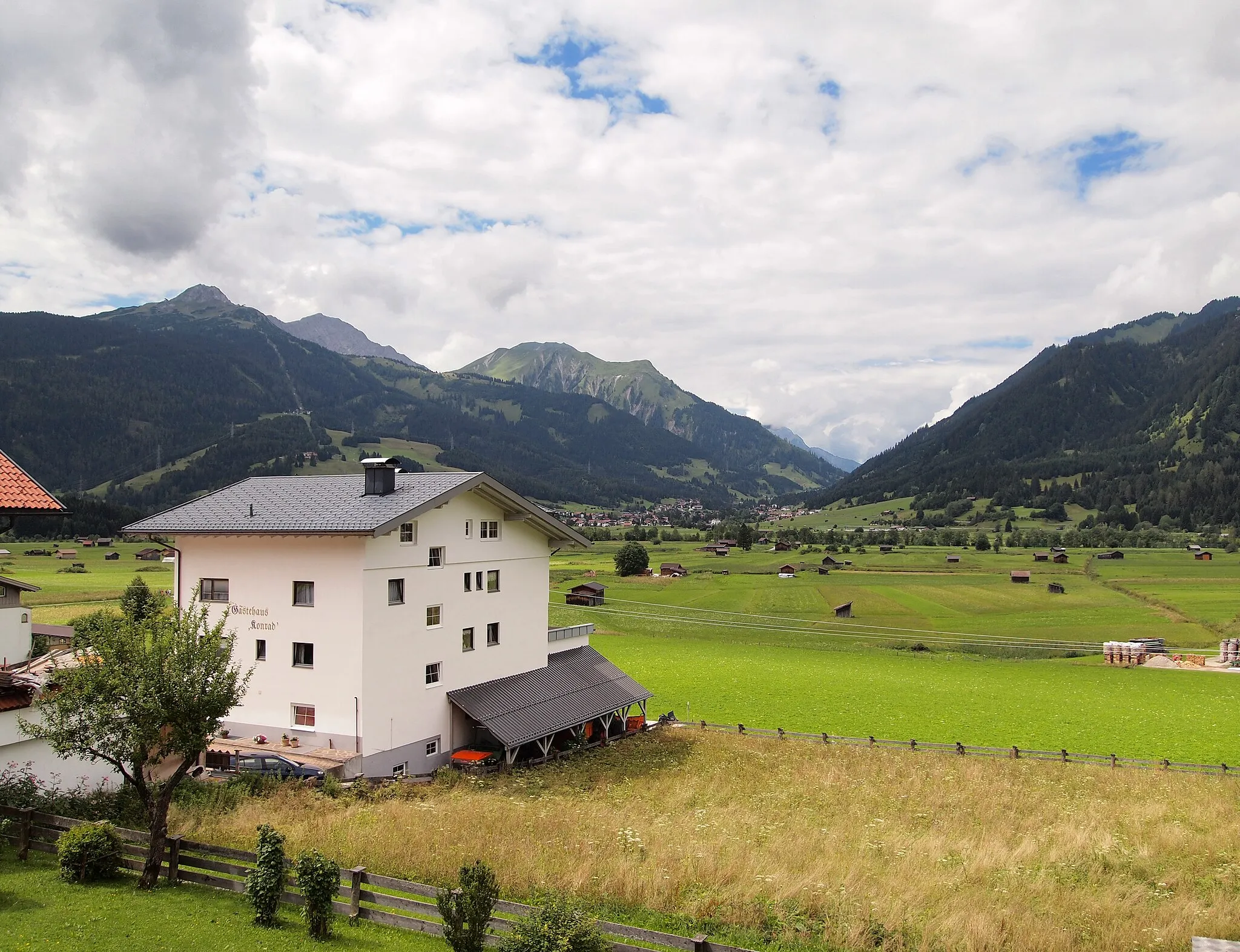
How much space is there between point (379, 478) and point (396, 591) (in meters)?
4.95

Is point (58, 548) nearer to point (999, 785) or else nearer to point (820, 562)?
point (820, 562)

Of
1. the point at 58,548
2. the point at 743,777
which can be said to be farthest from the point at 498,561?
the point at 58,548

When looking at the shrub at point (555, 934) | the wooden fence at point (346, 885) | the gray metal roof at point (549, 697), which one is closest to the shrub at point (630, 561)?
the gray metal roof at point (549, 697)

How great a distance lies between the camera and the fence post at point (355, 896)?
15.0 metres

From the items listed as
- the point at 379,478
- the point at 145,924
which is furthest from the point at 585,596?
the point at 145,924

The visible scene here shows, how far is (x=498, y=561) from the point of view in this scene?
37.6 m

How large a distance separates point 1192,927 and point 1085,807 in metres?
12.1

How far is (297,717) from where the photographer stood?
102 feet

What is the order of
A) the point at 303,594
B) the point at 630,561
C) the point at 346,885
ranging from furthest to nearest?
the point at 630,561 → the point at 303,594 → the point at 346,885

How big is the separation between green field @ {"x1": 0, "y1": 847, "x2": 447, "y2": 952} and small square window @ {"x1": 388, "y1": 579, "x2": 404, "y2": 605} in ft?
51.2

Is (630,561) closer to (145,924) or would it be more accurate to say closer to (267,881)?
(267,881)

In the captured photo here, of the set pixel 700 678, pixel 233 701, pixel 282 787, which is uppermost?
pixel 233 701

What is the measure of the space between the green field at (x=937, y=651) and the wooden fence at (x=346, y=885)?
30724 mm

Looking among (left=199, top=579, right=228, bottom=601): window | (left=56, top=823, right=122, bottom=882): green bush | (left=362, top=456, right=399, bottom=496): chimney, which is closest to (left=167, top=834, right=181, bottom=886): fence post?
(left=56, top=823, right=122, bottom=882): green bush
